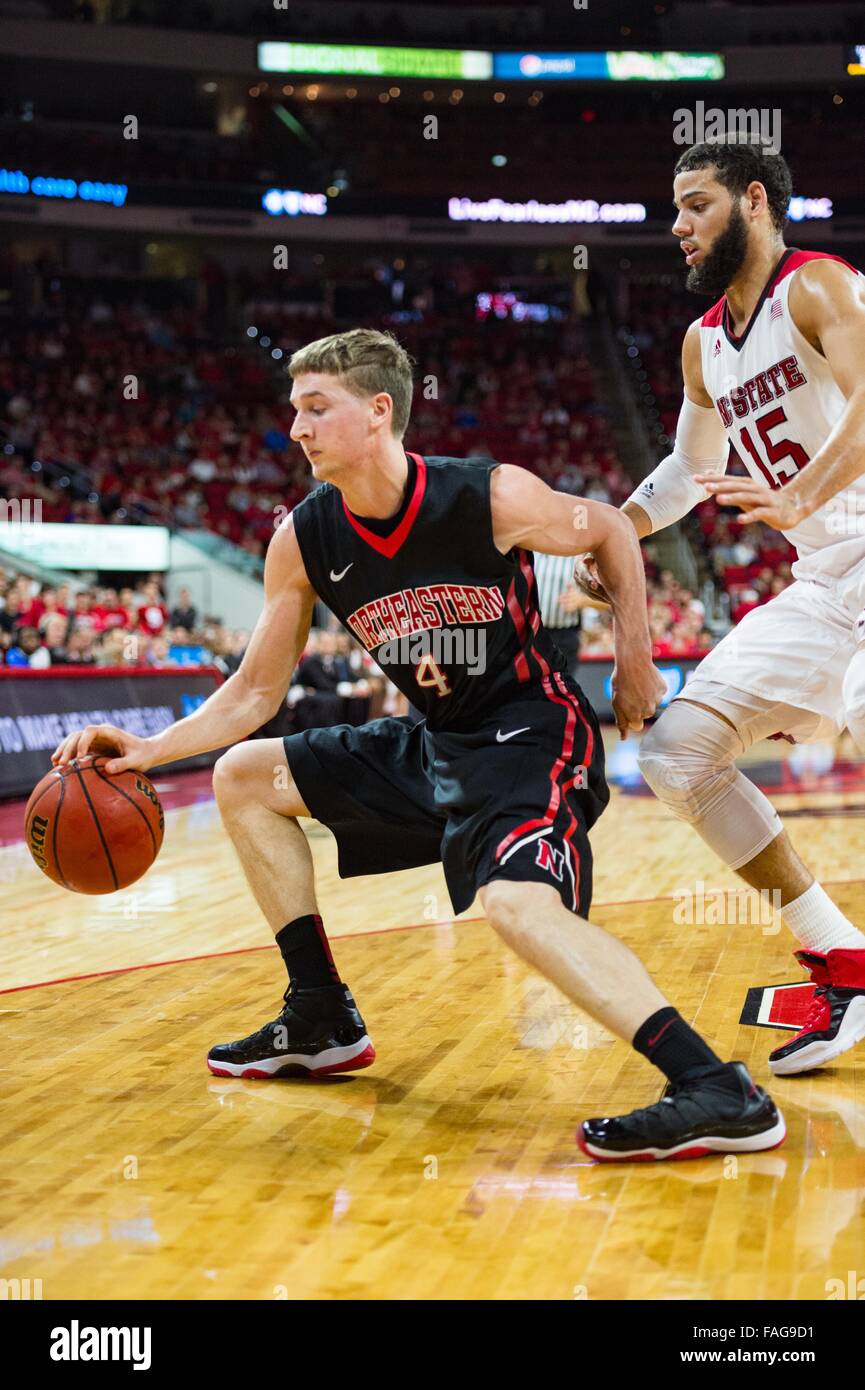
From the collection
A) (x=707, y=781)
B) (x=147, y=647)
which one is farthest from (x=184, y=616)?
(x=707, y=781)

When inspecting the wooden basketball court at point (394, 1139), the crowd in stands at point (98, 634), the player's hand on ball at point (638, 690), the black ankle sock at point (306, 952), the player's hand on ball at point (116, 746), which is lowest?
the wooden basketball court at point (394, 1139)

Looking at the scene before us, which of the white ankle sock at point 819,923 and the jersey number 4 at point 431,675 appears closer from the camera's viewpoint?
the jersey number 4 at point 431,675

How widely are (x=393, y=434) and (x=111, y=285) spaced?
2659cm

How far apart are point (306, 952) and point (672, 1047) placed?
1.12 m

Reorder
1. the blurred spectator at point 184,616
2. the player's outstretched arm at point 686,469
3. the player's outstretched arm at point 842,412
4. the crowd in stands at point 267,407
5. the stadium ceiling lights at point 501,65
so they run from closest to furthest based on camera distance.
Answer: the player's outstretched arm at point 842,412 → the player's outstretched arm at point 686,469 → the blurred spectator at point 184,616 → the crowd in stands at point 267,407 → the stadium ceiling lights at point 501,65

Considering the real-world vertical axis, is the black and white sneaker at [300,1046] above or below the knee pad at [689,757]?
below

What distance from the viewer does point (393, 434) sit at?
3.40 metres

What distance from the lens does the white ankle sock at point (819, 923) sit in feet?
12.4

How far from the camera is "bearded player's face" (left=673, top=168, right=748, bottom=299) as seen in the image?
372 centimetres

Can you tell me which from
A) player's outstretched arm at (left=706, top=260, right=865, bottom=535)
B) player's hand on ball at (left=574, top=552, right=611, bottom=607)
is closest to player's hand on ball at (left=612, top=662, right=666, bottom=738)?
player's hand on ball at (left=574, top=552, right=611, bottom=607)

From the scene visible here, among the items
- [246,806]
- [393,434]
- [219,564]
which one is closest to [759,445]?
[393,434]

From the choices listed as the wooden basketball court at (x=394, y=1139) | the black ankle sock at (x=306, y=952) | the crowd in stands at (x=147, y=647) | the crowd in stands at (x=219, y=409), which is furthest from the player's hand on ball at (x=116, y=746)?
the crowd in stands at (x=219, y=409)

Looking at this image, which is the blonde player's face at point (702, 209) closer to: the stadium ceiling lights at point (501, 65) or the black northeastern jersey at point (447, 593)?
the black northeastern jersey at point (447, 593)

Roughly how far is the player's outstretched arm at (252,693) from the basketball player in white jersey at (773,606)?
2.61 feet
